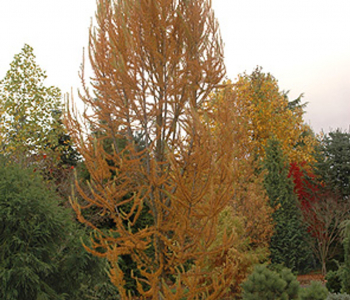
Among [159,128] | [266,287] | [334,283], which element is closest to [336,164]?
[334,283]

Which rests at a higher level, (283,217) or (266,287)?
(283,217)

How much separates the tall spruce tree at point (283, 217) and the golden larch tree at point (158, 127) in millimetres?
14404

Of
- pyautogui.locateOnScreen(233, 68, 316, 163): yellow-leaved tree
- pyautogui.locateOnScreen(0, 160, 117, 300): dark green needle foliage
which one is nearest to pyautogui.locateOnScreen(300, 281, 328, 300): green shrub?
pyautogui.locateOnScreen(0, 160, 117, 300): dark green needle foliage

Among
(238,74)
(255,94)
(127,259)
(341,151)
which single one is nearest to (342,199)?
(341,151)

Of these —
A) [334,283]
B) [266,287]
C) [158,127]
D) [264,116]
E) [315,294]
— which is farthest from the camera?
[264,116]

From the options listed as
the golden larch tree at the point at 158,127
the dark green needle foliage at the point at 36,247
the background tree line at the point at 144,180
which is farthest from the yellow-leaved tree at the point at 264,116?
the golden larch tree at the point at 158,127

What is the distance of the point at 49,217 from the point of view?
945cm

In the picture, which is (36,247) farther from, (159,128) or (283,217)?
(283,217)

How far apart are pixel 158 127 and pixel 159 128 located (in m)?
0.14

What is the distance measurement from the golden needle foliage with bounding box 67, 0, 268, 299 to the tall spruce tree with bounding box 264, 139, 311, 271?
1440cm

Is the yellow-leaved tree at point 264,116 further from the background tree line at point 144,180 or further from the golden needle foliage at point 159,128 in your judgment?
the golden needle foliage at point 159,128

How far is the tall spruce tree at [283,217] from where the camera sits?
1941 centimetres

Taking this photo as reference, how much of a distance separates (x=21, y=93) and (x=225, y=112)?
51.5ft

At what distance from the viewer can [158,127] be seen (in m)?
5.36
